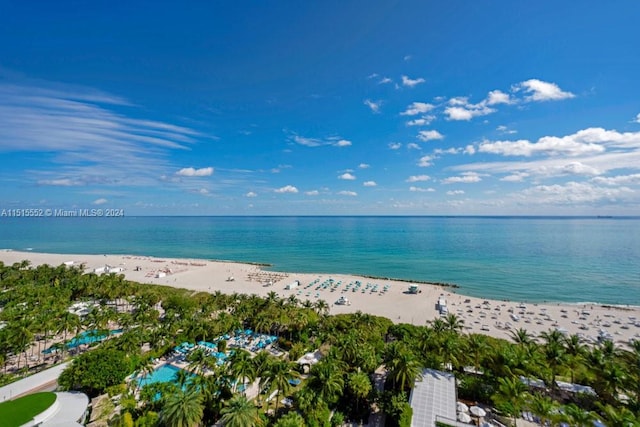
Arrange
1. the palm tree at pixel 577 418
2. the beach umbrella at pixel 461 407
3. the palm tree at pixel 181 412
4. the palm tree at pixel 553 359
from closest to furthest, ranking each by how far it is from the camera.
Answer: the palm tree at pixel 577 418
the palm tree at pixel 181 412
the beach umbrella at pixel 461 407
the palm tree at pixel 553 359

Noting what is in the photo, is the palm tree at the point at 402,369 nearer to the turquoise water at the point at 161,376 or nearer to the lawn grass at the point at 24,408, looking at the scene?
the turquoise water at the point at 161,376

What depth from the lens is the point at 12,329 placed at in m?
32.3

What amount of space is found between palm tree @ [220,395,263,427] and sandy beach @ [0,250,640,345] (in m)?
36.2

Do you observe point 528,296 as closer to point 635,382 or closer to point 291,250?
point 635,382

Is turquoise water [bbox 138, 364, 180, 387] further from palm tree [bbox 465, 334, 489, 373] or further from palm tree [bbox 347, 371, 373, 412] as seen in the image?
palm tree [bbox 465, 334, 489, 373]

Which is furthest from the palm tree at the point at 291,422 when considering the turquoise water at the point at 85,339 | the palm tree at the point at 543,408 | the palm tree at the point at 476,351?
the turquoise water at the point at 85,339

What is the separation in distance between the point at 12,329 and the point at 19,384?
838cm

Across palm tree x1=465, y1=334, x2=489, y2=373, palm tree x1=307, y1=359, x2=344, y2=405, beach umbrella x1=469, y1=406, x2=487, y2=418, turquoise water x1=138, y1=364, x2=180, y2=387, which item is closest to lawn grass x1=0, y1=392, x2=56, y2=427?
turquoise water x1=138, y1=364, x2=180, y2=387

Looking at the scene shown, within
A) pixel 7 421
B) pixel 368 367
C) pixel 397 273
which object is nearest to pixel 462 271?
pixel 397 273

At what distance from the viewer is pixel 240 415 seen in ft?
63.3

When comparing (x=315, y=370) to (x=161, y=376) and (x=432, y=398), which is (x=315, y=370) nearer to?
(x=432, y=398)

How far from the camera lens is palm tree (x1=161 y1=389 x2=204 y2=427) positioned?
65.0 ft

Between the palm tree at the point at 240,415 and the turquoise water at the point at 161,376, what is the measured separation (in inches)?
591

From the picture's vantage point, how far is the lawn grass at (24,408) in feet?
67.4
